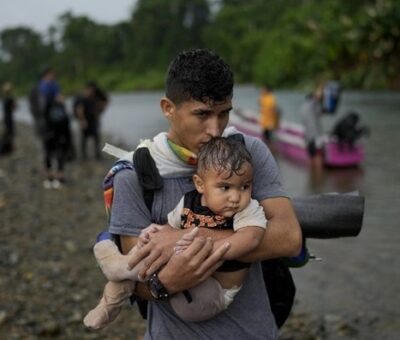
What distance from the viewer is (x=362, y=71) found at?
4419 centimetres

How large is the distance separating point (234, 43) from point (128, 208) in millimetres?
89014

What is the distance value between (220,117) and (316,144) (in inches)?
408

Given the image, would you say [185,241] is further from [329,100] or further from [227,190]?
[329,100]

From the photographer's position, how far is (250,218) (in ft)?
6.40

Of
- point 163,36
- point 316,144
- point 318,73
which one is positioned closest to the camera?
point 316,144

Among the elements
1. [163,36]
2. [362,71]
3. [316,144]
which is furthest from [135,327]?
[163,36]

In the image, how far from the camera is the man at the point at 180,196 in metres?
1.95

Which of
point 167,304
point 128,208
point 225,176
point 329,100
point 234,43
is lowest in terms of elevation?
point 234,43

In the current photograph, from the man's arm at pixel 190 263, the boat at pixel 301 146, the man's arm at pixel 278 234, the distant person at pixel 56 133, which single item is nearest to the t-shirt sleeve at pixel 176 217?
the man's arm at pixel 190 263

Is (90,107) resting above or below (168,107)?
below

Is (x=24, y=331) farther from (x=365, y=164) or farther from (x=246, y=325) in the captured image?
(x=365, y=164)

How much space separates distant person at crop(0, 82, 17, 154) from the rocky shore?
2.81 m

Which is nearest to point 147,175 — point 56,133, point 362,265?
point 362,265

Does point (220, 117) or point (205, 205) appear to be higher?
point (220, 117)
